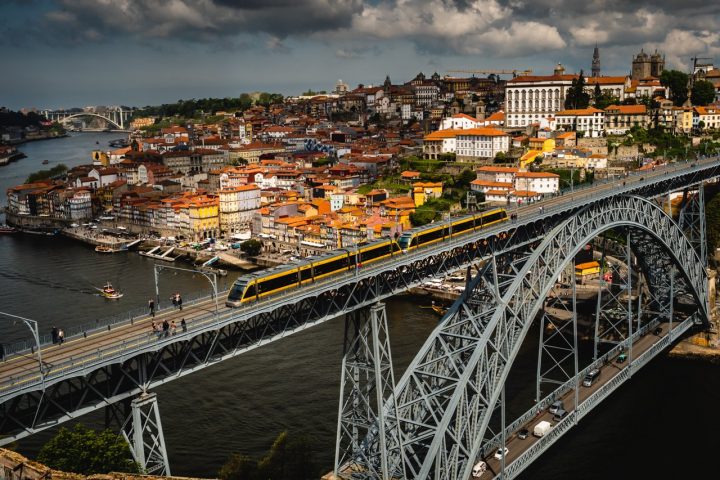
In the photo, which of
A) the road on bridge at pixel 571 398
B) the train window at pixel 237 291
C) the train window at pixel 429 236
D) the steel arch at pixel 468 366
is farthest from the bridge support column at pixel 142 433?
the road on bridge at pixel 571 398

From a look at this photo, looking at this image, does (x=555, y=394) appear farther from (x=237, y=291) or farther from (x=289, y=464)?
(x=237, y=291)

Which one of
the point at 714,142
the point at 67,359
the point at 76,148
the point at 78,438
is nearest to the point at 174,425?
the point at 78,438

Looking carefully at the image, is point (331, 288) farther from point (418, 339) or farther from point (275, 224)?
point (275, 224)

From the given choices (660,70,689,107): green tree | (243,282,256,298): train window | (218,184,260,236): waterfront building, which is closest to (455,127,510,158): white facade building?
(660,70,689,107): green tree

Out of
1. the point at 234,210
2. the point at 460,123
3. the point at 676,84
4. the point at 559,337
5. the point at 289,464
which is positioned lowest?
the point at 559,337

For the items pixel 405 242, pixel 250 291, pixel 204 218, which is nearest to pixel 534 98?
pixel 204 218

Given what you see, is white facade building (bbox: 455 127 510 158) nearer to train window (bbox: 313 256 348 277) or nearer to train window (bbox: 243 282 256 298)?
train window (bbox: 313 256 348 277)
